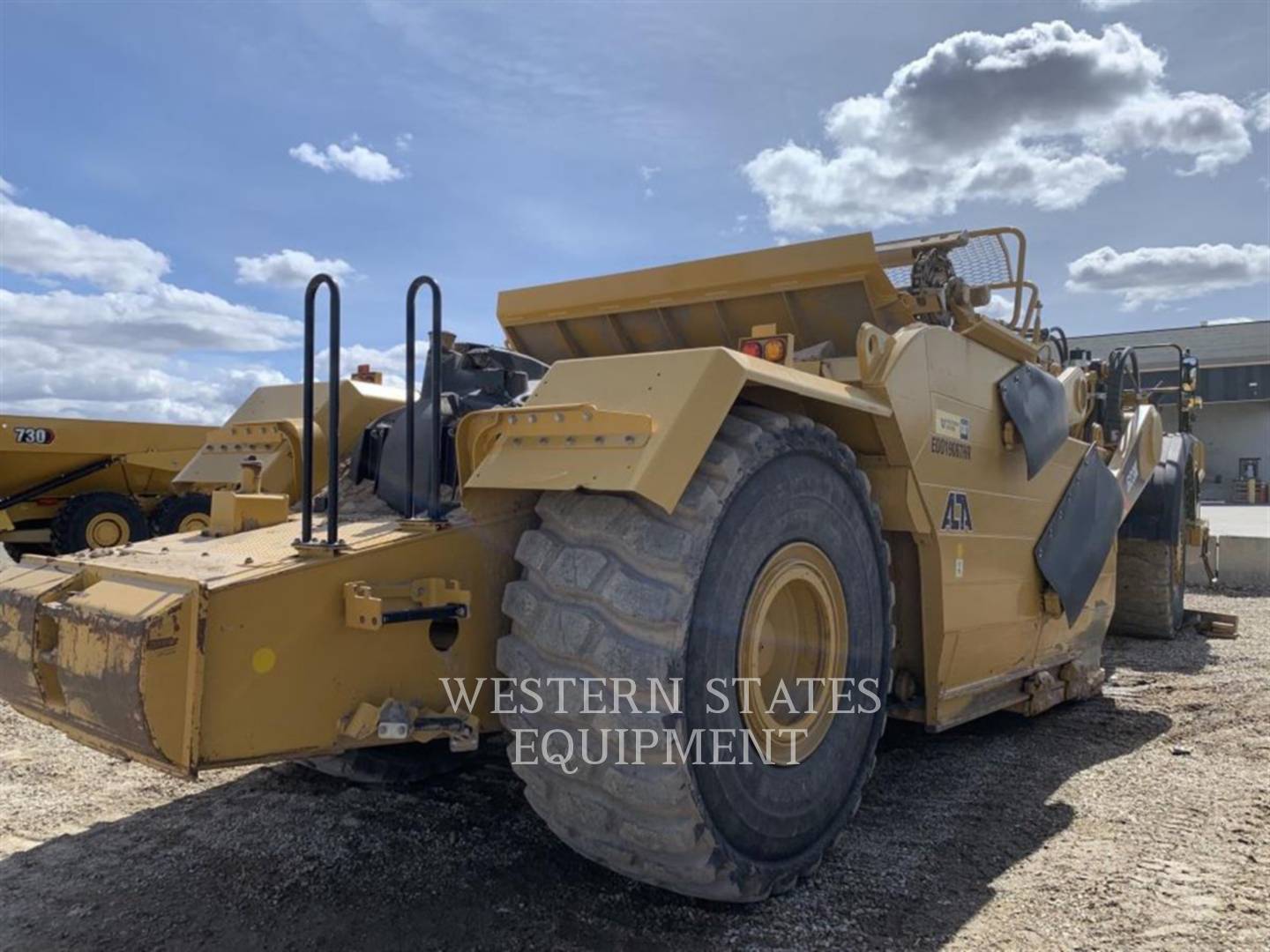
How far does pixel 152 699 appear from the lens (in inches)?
94.9

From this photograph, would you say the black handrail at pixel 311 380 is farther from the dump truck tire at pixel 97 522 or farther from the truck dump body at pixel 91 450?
the truck dump body at pixel 91 450

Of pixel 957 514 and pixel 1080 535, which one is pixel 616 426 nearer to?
pixel 957 514

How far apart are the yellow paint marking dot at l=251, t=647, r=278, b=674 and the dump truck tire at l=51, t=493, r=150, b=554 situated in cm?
886

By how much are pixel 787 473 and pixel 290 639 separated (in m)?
1.54

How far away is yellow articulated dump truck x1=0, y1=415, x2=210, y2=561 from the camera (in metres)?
10.5

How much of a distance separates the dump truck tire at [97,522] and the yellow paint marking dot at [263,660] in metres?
8.86

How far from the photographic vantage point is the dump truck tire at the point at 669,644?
8.74 ft

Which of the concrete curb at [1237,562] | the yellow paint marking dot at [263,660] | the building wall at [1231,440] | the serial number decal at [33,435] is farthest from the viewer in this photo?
the building wall at [1231,440]

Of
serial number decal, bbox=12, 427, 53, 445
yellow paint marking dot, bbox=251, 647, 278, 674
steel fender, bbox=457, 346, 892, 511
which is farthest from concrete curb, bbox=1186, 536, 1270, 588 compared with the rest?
serial number decal, bbox=12, 427, 53, 445

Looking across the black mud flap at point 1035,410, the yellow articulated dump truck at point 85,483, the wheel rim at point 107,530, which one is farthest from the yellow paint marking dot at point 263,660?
the wheel rim at point 107,530

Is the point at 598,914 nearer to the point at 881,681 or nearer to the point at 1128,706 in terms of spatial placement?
the point at 881,681

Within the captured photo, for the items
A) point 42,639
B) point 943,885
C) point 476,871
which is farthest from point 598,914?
point 42,639

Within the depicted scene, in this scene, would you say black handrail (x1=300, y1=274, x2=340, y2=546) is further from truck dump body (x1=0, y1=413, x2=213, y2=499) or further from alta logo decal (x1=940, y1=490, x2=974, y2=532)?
truck dump body (x1=0, y1=413, x2=213, y2=499)

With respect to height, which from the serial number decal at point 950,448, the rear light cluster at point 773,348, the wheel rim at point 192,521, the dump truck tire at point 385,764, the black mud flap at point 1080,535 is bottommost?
the dump truck tire at point 385,764
